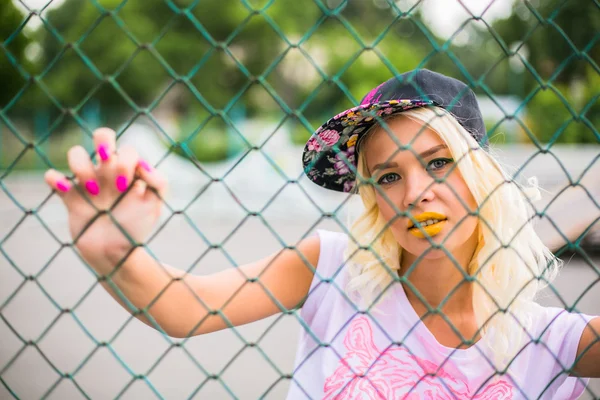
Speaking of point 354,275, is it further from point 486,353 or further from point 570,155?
point 570,155

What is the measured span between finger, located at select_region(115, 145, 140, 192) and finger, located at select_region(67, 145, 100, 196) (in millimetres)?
43

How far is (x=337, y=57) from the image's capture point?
2138cm

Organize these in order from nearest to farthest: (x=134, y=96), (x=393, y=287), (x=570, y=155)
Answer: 1. (x=393, y=287)
2. (x=570, y=155)
3. (x=134, y=96)

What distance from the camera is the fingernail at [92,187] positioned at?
3.72 ft

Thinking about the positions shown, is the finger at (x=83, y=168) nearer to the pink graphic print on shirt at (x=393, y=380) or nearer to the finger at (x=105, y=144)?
the finger at (x=105, y=144)

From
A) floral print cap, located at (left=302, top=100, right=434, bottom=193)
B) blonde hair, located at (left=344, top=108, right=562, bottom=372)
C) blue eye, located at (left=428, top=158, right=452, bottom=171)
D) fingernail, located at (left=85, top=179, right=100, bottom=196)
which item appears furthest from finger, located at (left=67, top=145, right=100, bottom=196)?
blue eye, located at (left=428, top=158, right=452, bottom=171)

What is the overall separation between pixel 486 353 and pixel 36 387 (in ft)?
9.93

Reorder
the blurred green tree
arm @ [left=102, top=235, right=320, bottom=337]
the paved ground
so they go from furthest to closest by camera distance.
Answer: the blurred green tree, the paved ground, arm @ [left=102, top=235, right=320, bottom=337]

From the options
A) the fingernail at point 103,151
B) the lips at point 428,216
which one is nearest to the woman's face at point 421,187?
the lips at point 428,216

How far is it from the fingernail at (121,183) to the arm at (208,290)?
0.56ft

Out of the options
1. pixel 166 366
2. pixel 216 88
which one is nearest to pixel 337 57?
pixel 216 88

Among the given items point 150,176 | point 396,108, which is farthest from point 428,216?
point 150,176

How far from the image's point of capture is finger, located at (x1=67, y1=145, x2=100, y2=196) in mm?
1116

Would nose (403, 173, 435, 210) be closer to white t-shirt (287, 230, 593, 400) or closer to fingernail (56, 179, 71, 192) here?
white t-shirt (287, 230, 593, 400)
